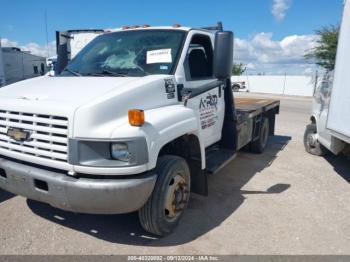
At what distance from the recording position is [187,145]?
12.6 ft

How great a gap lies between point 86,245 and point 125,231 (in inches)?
18.5

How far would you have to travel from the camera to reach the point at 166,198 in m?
3.32

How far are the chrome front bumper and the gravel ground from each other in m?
0.67

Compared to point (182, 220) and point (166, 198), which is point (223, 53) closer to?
point (166, 198)

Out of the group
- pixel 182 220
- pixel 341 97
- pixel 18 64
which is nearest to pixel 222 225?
pixel 182 220

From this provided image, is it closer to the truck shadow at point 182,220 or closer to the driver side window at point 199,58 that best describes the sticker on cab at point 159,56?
the driver side window at point 199,58

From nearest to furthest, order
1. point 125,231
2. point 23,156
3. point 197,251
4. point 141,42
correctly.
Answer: point 23,156, point 197,251, point 125,231, point 141,42

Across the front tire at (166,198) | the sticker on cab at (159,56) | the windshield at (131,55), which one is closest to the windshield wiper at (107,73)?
the windshield at (131,55)

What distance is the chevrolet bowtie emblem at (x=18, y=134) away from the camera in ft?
9.84

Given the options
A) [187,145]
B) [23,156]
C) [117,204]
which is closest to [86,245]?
[117,204]

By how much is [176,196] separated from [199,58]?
6.53ft

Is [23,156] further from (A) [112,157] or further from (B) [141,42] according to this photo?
(B) [141,42]

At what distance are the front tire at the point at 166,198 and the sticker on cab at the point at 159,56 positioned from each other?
3.82 ft

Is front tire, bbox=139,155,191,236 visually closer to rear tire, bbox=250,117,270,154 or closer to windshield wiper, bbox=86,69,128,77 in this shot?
windshield wiper, bbox=86,69,128,77
